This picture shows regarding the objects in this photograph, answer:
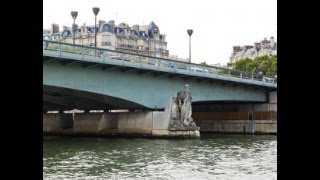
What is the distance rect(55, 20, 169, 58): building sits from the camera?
138 metres

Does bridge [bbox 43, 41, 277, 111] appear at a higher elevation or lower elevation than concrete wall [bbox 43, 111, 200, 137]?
higher

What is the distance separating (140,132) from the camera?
152 ft

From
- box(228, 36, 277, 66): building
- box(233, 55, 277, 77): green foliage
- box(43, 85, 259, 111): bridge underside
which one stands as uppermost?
box(228, 36, 277, 66): building

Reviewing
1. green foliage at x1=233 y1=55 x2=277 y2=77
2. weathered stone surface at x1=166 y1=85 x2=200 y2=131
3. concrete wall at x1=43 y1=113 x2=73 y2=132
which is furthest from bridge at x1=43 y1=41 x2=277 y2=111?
green foliage at x1=233 y1=55 x2=277 y2=77

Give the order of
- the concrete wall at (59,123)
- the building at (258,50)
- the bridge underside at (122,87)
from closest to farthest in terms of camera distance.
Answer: the bridge underside at (122,87) → the concrete wall at (59,123) → the building at (258,50)

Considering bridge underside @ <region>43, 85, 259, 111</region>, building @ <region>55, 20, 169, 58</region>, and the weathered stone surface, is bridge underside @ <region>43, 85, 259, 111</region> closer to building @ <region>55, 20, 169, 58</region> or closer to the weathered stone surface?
the weathered stone surface

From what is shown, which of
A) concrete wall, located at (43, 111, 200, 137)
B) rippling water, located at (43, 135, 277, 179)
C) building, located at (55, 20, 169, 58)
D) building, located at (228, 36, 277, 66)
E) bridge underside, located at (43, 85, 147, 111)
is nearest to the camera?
rippling water, located at (43, 135, 277, 179)

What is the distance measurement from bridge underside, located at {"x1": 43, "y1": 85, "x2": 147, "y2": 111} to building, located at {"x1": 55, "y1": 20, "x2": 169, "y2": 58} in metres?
79.6

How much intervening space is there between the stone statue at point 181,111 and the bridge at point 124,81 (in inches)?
45.6

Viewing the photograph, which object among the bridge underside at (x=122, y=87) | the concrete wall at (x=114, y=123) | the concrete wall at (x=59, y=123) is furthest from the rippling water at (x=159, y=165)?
the concrete wall at (x=59, y=123)

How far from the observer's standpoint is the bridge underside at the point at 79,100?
41.1 m

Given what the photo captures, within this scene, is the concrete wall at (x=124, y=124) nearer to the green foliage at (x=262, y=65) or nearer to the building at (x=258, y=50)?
the green foliage at (x=262, y=65)
